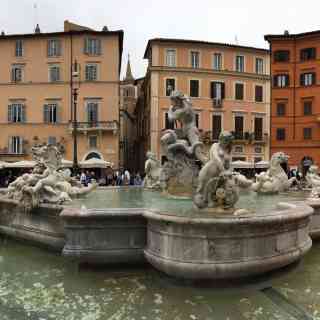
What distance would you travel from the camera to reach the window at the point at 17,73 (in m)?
39.0

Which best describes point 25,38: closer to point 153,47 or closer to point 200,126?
point 153,47

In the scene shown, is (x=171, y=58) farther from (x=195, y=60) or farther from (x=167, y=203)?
(x=167, y=203)

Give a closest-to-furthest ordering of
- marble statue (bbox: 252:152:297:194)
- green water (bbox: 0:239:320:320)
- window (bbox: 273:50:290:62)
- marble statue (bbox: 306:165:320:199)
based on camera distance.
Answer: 1. green water (bbox: 0:239:320:320)
2. marble statue (bbox: 306:165:320:199)
3. marble statue (bbox: 252:152:297:194)
4. window (bbox: 273:50:290:62)

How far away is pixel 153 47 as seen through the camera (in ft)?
130

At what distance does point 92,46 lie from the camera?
3862cm

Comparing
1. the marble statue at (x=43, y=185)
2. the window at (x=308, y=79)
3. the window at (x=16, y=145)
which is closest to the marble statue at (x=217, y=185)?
the marble statue at (x=43, y=185)

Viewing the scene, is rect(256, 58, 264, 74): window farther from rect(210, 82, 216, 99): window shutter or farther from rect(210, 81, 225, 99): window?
rect(210, 82, 216, 99): window shutter

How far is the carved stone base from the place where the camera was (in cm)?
955

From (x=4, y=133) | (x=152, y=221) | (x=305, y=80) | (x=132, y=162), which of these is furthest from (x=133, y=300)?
(x=132, y=162)

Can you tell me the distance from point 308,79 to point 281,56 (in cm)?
365

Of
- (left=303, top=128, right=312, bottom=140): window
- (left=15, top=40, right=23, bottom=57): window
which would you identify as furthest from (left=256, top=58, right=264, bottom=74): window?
(left=15, top=40, right=23, bottom=57): window

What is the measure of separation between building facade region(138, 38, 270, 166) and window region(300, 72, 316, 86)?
378 centimetres

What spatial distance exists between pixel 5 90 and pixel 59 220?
1385 inches

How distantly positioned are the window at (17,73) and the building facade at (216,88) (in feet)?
39.2
